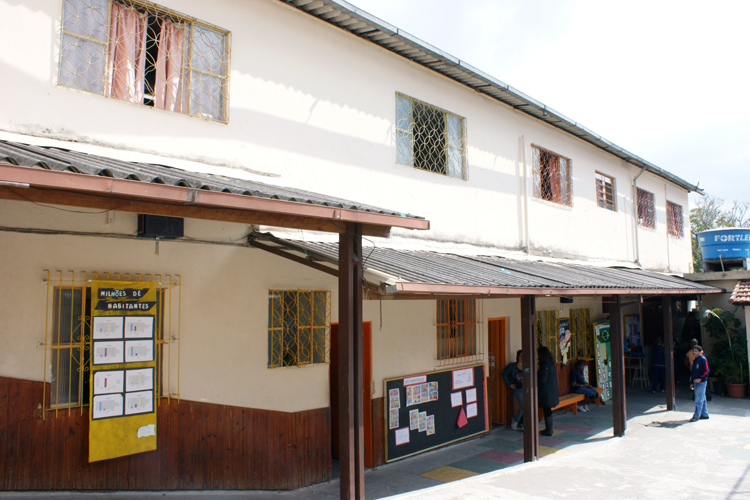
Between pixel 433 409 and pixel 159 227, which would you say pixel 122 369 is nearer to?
pixel 159 227

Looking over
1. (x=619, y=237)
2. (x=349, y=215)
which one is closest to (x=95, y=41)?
(x=349, y=215)

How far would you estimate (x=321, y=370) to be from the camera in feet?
23.6

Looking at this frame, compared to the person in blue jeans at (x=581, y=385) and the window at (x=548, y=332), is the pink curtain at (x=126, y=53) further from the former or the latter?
the person in blue jeans at (x=581, y=385)

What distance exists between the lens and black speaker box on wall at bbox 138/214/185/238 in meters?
5.72

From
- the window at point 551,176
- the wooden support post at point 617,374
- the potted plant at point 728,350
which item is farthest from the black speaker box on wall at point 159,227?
the potted plant at point 728,350

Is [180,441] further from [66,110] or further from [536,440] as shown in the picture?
[536,440]

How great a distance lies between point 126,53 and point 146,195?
352 centimetres

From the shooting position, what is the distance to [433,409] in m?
8.80

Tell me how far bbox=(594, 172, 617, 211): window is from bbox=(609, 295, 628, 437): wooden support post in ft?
17.7

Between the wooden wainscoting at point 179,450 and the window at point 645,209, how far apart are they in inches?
534

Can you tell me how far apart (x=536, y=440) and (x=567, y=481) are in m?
1.25

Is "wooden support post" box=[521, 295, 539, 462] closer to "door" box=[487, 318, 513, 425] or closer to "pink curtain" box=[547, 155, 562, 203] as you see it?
"door" box=[487, 318, 513, 425]

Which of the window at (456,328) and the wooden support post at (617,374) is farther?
the wooden support post at (617,374)

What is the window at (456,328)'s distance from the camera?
9141mm
